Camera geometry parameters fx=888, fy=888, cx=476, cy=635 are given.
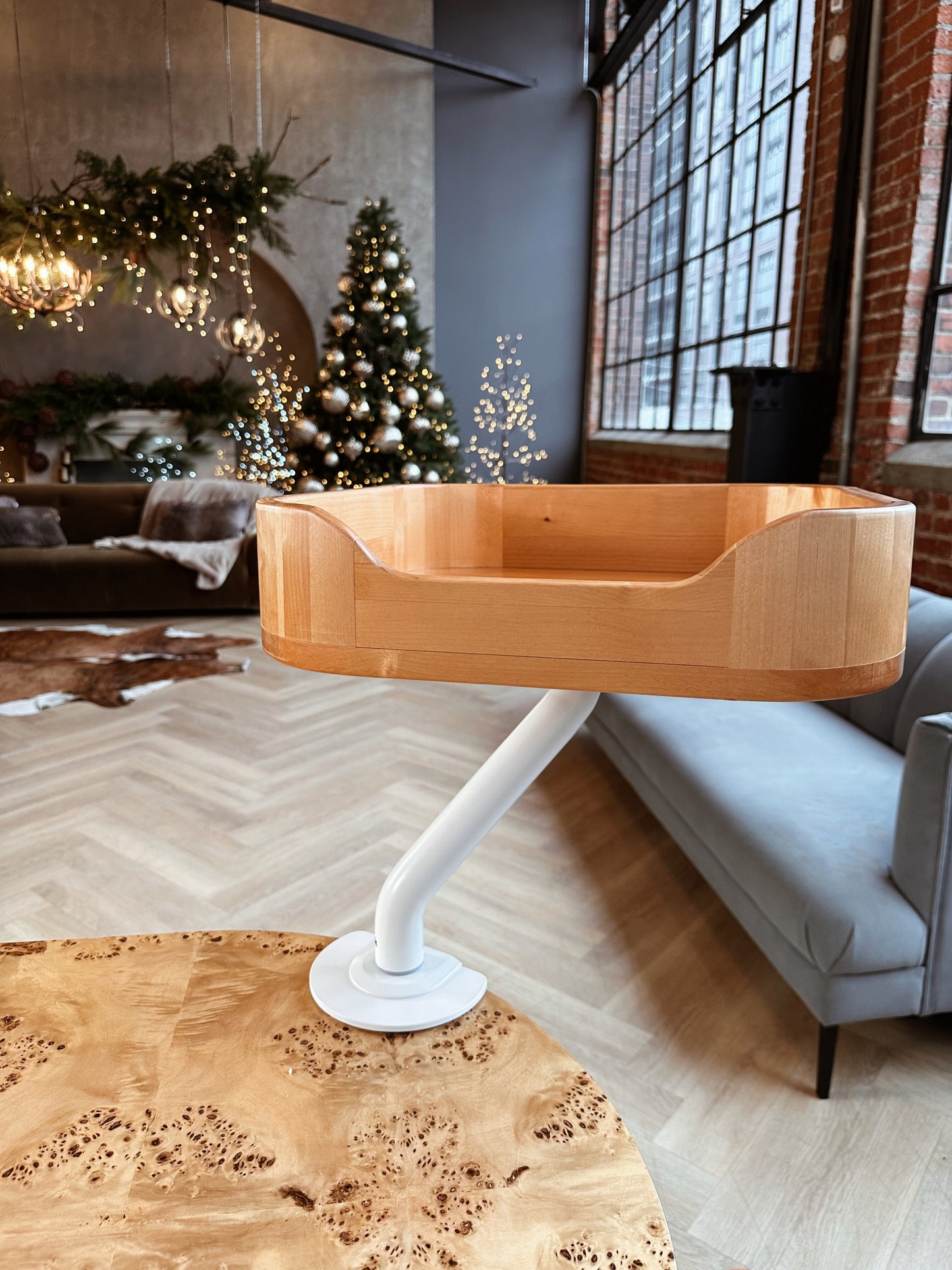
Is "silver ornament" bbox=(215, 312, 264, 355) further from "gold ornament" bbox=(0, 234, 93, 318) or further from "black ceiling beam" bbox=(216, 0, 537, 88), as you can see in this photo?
"black ceiling beam" bbox=(216, 0, 537, 88)

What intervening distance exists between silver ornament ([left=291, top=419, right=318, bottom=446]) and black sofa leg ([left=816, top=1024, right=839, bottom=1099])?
506 centimetres

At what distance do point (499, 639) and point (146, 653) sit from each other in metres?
3.98

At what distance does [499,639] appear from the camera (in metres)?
0.60

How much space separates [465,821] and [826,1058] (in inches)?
40.8

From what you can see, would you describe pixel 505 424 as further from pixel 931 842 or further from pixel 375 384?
pixel 931 842

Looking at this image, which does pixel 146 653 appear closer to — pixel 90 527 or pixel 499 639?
pixel 90 527

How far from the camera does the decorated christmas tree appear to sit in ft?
19.1

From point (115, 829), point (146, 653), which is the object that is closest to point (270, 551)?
point (115, 829)

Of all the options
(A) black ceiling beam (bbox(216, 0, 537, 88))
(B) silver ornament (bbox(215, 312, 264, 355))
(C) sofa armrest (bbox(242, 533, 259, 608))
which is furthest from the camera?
(A) black ceiling beam (bbox(216, 0, 537, 88))

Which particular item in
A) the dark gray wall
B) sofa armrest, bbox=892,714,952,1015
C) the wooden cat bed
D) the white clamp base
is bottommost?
sofa armrest, bbox=892,714,952,1015

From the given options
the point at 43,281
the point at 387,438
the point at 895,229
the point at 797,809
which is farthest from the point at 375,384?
the point at 797,809

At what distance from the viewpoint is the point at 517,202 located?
6.99 meters

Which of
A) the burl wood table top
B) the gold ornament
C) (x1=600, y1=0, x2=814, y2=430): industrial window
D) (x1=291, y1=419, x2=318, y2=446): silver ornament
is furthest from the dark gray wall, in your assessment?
the burl wood table top

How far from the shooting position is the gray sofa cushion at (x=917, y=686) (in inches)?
76.2
